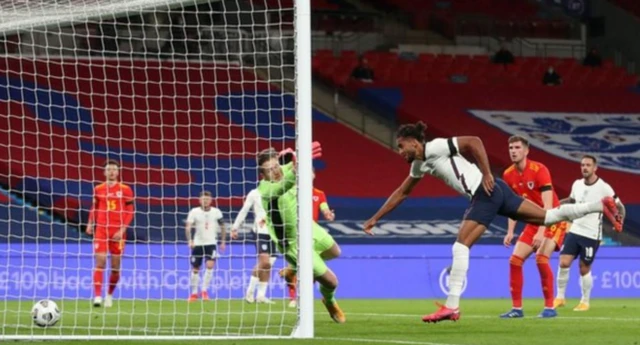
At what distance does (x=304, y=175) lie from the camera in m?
10.6

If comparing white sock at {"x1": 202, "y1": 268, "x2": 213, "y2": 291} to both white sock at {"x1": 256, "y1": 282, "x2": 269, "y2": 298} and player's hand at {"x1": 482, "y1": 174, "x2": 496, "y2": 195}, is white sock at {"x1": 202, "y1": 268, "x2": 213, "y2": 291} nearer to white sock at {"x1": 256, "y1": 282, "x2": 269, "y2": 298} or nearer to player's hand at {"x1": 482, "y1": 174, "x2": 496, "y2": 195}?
white sock at {"x1": 256, "y1": 282, "x2": 269, "y2": 298}

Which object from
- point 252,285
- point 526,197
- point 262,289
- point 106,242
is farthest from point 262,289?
point 526,197

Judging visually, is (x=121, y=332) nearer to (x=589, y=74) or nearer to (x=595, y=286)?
(x=595, y=286)

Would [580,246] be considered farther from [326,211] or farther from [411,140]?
[411,140]

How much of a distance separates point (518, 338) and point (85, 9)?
472 cm

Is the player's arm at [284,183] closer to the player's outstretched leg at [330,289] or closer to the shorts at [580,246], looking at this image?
the player's outstretched leg at [330,289]

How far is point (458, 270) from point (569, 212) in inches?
45.0

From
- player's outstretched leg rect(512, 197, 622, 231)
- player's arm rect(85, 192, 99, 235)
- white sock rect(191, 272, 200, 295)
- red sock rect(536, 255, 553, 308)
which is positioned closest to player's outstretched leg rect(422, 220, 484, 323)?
player's outstretched leg rect(512, 197, 622, 231)

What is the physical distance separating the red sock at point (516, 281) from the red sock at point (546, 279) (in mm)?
413

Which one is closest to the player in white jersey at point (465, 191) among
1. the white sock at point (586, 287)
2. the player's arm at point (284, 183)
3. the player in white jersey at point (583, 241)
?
the player's arm at point (284, 183)

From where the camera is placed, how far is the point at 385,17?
34.2 metres

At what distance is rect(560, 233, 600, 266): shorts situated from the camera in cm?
1825

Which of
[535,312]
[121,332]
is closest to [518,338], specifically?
[121,332]

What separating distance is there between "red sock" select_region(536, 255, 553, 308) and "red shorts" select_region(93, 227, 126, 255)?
209 inches
